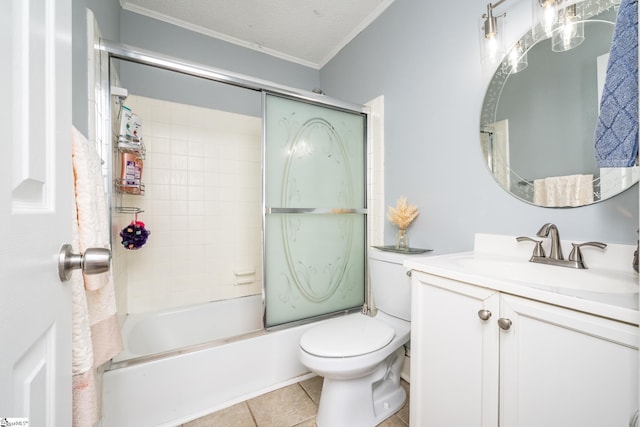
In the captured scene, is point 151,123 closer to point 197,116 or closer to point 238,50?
point 197,116

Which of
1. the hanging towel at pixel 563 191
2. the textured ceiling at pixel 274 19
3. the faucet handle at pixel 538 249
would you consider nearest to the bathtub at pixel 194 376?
the faucet handle at pixel 538 249

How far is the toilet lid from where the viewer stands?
4.04ft

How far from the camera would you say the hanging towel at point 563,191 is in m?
1.04

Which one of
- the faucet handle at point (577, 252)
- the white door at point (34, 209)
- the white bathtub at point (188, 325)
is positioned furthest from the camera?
the white bathtub at point (188, 325)

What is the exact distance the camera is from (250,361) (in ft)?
5.11

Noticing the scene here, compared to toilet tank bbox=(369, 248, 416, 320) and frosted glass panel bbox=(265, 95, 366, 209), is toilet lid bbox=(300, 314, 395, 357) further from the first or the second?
frosted glass panel bbox=(265, 95, 366, 209)

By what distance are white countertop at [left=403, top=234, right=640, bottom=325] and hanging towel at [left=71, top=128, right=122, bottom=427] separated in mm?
1056

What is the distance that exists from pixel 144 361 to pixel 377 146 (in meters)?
1.87

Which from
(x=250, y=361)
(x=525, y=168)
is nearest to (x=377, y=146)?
(x=525, y=168)

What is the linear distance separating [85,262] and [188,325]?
1.81 m

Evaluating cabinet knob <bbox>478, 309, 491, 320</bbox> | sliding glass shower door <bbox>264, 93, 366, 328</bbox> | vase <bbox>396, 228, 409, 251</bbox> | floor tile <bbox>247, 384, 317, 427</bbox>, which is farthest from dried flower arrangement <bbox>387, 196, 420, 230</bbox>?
floor tile <bbox>247, 384, 317, 427</bbox>

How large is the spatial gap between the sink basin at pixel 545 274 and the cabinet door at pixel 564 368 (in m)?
0.09

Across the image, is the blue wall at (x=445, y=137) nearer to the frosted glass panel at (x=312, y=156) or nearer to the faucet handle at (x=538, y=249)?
the faucet handle at (x=538, y=249)

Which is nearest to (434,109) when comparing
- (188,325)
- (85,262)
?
(85,262)
